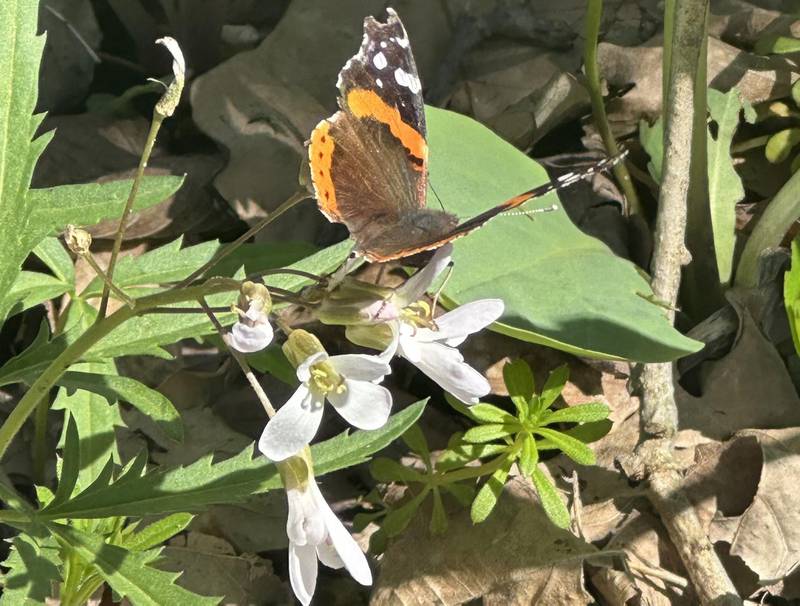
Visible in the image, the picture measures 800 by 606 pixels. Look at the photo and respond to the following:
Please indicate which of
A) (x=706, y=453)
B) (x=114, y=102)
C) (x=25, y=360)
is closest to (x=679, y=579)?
(x=706, y=453)

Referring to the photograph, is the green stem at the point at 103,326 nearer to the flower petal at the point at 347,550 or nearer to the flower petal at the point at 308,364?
the flower petal at the point at 308,364

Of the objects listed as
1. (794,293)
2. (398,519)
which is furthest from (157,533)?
(794,293)

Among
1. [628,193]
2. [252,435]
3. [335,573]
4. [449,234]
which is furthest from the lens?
[628,193]

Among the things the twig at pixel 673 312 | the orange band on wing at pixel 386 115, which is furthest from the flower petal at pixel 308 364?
the twig at pixel 673 312

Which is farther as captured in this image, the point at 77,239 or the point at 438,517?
the point at 438,517

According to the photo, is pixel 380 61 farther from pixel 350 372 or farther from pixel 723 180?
pixel 723 180

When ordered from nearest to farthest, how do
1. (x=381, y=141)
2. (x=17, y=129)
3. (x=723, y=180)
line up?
(x=17, y=129)
(x=381, y=141)
(x=723, y=180)

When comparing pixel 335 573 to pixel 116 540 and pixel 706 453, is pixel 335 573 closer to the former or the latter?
pixel 116 540
